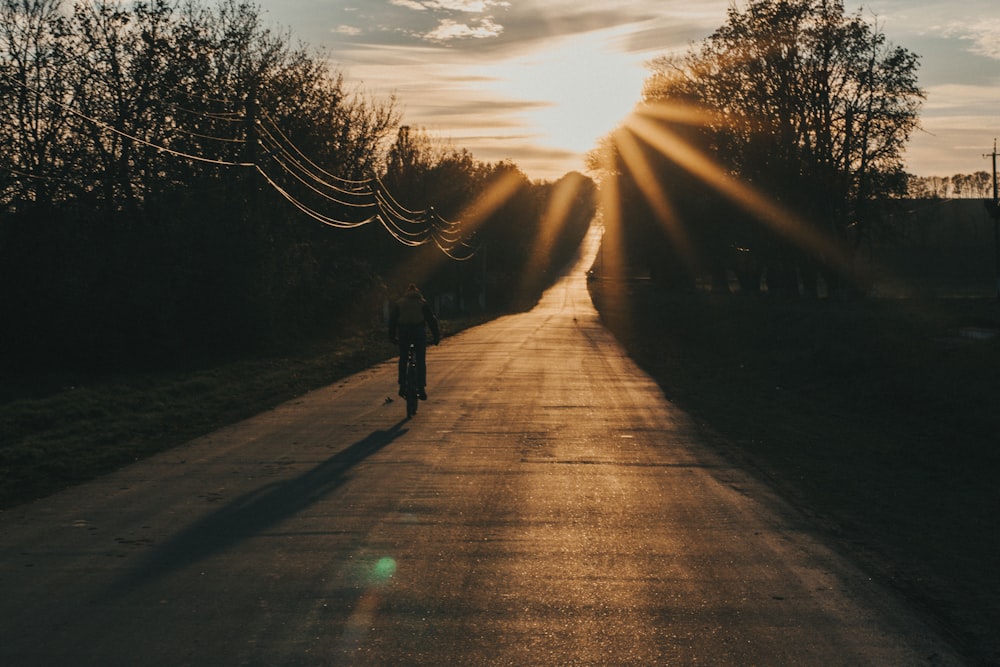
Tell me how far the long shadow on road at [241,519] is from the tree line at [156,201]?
40.9 ft

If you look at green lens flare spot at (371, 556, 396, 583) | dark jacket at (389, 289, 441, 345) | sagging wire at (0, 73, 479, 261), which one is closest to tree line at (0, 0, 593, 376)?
sagging wire at (0, 73, 479, 261)

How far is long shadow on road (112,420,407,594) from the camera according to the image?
21.1 ft

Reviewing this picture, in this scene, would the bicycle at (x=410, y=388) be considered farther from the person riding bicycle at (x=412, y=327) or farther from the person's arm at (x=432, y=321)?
the person's arm at (x=432, y=321)

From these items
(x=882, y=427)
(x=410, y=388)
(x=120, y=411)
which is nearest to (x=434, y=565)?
(x=410, y=388)

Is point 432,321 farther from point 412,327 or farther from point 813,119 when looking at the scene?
point 813,119

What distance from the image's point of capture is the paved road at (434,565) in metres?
4.96

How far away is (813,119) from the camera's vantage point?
45281mm

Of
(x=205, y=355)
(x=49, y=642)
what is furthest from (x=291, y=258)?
(x=49, y=642)

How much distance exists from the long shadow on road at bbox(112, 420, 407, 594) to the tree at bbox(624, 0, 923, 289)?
37.5m

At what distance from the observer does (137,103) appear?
1324 inches

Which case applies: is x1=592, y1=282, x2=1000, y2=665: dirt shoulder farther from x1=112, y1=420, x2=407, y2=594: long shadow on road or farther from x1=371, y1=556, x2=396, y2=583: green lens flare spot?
x1=112, y1=420, x2=407, y2=594: long shadow on road

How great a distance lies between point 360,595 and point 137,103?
31253 millimetres

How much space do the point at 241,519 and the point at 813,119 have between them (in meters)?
42.0

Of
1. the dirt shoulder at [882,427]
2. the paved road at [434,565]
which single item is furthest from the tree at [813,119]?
the paved road at [434,565]
